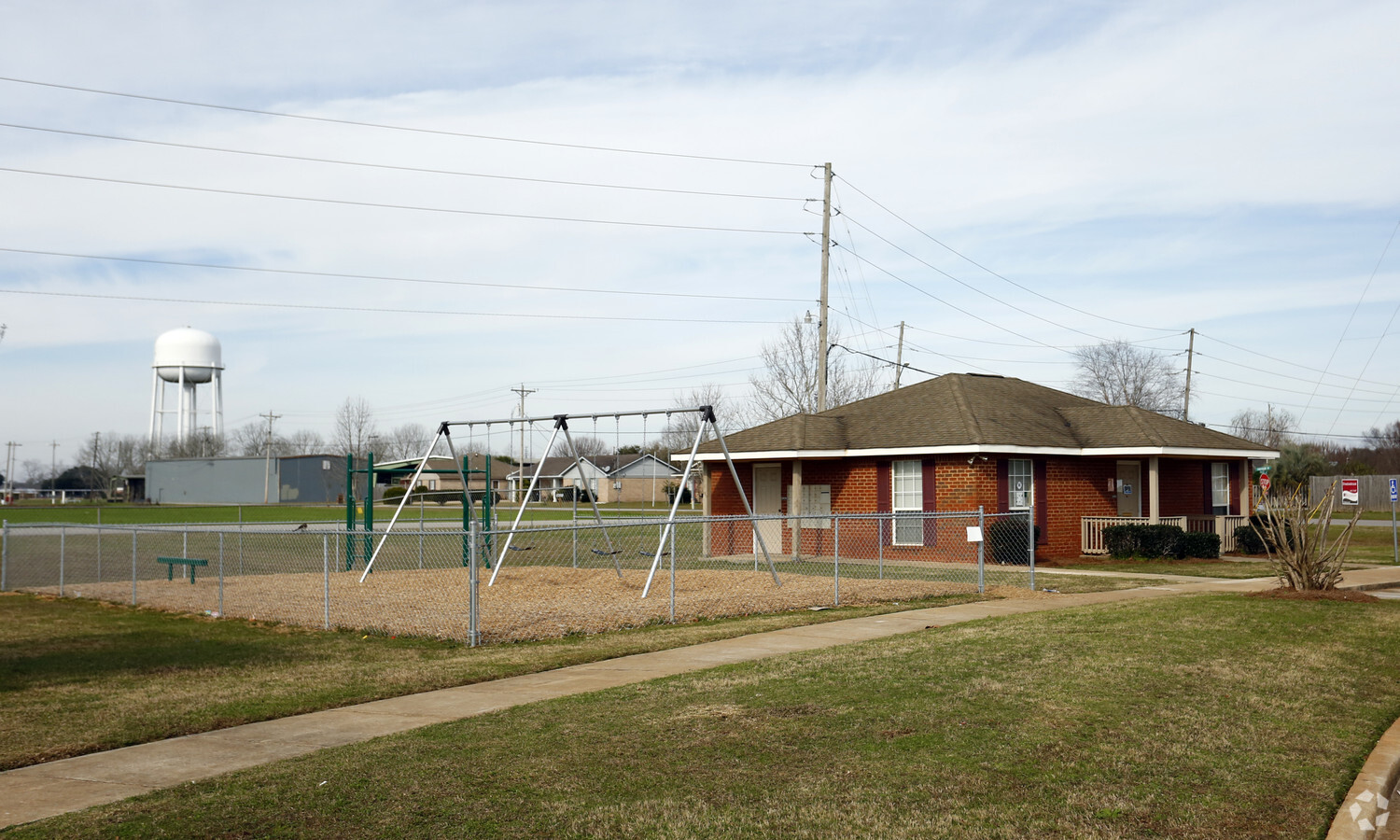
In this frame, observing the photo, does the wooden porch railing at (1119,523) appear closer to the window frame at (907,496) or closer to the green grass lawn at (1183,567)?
the green grass lawn at (1183,567)

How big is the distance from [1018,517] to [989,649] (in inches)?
617

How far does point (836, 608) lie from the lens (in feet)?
53.4

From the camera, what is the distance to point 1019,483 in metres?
27.4

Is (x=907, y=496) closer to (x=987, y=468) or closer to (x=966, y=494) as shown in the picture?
(x=966, y=494)

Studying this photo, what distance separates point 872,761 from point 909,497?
21083mm

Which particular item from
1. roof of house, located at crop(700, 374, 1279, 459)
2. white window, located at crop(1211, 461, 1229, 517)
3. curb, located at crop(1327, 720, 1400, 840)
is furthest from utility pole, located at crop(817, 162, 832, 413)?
curb, located at crop(1327, 720, 1400, 840)

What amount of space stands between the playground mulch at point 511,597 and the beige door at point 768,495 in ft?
26.3

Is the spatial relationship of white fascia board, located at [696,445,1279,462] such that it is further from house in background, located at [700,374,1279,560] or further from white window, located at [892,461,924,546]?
white window, located at [892,461,924,546]

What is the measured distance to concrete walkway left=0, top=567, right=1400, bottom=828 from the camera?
709 centimetres

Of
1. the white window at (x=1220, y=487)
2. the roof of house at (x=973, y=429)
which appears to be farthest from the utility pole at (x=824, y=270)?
the white window at (x=1220, y=487)

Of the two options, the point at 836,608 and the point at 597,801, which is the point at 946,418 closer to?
the point at 836,608

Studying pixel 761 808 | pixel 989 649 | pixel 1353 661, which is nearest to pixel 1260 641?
pixel 1353 661

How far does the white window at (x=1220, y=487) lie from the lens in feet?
102

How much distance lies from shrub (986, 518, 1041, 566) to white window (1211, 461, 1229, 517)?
8.06m
